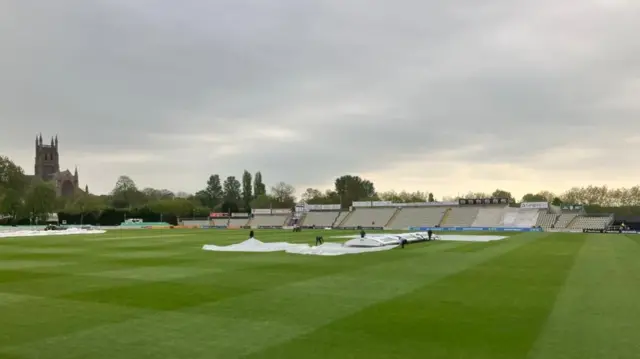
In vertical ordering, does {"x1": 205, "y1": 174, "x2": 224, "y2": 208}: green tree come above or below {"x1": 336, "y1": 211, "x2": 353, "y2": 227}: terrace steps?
above

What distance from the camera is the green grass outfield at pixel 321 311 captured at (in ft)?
29.0

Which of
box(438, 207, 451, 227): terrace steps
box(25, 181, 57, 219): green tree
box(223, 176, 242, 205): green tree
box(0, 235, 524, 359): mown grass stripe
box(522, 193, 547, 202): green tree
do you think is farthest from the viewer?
box(223, 176, 242, 205): green tree

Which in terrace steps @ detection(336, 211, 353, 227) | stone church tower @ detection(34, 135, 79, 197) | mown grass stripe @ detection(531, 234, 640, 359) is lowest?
mown grass stripe @ detection(531, 234, 640, 359)

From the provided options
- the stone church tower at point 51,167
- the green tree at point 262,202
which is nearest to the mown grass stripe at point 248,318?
the green tree at point 262,202

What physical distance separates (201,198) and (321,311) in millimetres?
169647

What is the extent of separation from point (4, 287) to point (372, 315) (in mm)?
13598

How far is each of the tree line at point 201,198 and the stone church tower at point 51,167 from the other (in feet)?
77.7

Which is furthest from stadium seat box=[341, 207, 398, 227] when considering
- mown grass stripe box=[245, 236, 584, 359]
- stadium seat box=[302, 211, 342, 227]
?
mown grass stripe box=[245, 236, 584, 359]

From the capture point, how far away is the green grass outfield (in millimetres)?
8852

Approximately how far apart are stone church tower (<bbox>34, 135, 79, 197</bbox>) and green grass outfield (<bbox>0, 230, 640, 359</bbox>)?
17524 cm

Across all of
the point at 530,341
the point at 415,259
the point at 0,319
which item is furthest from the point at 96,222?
the point at 530,341

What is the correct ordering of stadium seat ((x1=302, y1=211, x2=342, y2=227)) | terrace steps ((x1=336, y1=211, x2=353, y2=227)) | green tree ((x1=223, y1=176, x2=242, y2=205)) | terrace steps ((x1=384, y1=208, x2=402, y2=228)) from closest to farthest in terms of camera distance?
terrace steps ((x1=384, y1=208, x2=402, y2=228)) < terrace steps ((x1=336, y1=211, x2=353, y2=227)) < stadium seat ((x1=302, y1=211, x2=342, y2=227)) < green tree ((x1=223, y1=176, x2=242, y2=205))

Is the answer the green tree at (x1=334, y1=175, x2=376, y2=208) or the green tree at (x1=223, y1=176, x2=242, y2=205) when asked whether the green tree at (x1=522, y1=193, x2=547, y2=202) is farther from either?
the green tree at (x1=223, y1=176, x2=242, y2=205)

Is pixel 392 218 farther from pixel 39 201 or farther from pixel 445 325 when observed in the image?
pixel 445 325
